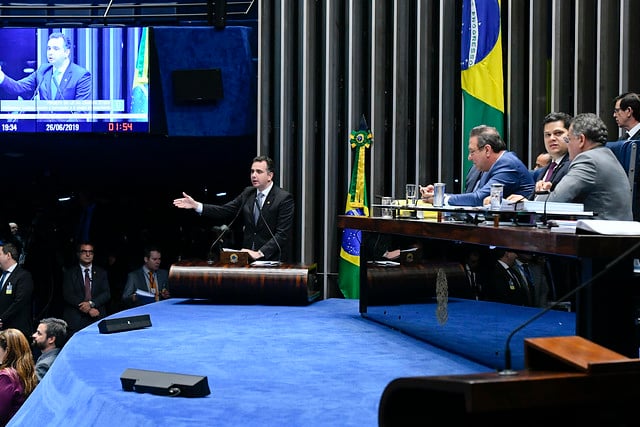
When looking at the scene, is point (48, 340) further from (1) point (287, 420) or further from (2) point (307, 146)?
(1) point (287, 420)

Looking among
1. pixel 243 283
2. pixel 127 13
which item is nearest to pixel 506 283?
pixel 243 283

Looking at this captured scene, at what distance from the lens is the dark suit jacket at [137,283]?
6.60m

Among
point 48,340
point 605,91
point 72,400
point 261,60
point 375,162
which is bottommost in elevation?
point 48,340

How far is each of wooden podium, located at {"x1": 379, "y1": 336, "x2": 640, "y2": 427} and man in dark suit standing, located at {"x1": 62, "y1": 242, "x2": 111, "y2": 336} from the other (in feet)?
17.8

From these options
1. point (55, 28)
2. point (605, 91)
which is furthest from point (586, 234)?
point (55, 28)

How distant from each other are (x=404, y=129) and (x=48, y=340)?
3.08 metres

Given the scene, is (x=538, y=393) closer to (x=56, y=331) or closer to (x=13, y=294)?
(x=56, y=331)

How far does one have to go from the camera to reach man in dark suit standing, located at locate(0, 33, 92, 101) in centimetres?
660

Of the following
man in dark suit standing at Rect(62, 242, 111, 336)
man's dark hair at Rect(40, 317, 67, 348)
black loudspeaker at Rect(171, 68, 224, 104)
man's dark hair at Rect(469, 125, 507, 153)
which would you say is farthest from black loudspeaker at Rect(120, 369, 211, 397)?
black loudspeaker at Rect(171, 68, 224, 104)

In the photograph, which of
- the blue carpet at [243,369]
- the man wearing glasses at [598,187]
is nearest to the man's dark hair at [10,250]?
the blue carpet at [243,369]

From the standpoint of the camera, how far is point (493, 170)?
3867 millimetres

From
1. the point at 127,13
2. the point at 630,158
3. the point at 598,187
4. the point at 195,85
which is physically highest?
the point at 127,13

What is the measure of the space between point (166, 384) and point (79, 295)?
4.34 metres

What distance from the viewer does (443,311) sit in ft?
Answer: 10.6
